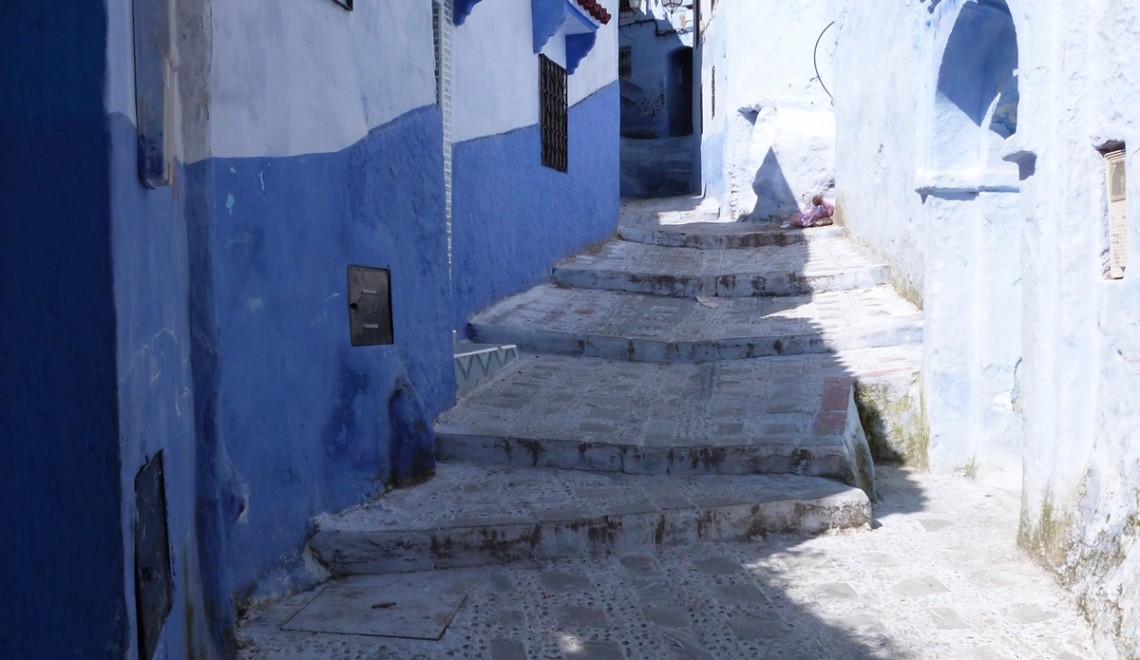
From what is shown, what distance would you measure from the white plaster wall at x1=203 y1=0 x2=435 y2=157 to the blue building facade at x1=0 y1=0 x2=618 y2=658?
13mm

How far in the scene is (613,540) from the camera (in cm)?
435

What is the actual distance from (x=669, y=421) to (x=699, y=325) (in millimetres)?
2516

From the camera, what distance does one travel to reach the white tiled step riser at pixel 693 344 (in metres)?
7.17

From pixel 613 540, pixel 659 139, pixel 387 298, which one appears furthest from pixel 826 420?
pixel 659 139

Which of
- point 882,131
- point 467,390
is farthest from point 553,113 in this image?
point 467,390

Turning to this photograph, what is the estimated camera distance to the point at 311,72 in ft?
13.0

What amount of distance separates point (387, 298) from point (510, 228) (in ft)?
12.2

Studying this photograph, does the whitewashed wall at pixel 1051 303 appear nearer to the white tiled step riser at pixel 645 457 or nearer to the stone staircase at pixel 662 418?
the stone staircase at pixel 662 418

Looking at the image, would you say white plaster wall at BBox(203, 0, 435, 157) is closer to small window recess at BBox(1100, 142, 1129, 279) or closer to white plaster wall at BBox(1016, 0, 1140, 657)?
white plaster wall at BBox(1016, 0, 1140, 657)

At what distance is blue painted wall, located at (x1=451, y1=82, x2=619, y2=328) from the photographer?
7398 mm

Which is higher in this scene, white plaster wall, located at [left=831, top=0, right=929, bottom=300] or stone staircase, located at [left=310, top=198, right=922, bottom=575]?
white plaster wall, located at [left=831, top=0, right=929, bottom=300]

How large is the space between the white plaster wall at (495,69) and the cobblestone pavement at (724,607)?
13.2ft

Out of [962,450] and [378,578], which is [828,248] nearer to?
[962,450]

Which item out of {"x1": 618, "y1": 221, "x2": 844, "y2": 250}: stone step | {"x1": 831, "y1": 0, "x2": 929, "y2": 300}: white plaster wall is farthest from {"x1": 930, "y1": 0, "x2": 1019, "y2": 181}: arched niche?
{"x1": 618, "y1": 221, "x2": 844, "y2": 250}: stone step
